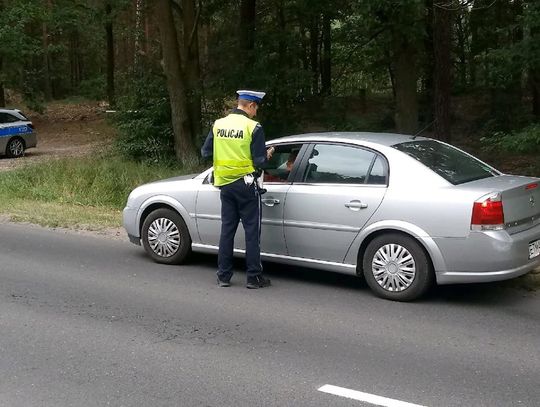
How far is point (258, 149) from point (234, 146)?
23 centimetres

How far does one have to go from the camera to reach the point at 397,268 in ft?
20.2

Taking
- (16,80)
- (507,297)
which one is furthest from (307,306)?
(16,80)

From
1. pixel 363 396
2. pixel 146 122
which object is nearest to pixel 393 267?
pixel 363 396

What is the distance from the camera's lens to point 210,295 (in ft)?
21.4

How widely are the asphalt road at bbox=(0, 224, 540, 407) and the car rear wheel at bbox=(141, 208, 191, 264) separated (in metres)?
0.20

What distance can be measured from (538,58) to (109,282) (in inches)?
311

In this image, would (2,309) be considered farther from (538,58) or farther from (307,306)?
(538,58)

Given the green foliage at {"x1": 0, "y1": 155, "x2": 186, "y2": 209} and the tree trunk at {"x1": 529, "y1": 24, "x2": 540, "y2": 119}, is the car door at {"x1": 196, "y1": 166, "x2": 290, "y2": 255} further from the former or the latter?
the tree trunk at {"x1": 529, "y1": 24, "x2": 540, "y2": 119}

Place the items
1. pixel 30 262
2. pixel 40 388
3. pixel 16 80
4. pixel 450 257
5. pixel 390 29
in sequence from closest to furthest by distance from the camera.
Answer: pixel 40 388 < pixel 450 257 < pixel 30 262 < pixel 390 29 < pixel 16 80

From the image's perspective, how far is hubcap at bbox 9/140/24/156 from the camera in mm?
21831

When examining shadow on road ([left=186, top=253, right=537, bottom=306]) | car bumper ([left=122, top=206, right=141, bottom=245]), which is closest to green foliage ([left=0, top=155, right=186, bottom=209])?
car bumper ([left=122, top=206, right=141, bottom=245])

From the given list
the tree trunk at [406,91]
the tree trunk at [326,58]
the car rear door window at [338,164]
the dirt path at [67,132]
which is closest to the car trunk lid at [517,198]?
the car rear door window at [338,164]

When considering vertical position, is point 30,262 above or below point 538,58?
below

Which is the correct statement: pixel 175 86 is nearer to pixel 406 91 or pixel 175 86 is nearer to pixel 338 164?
pixel 406 91
